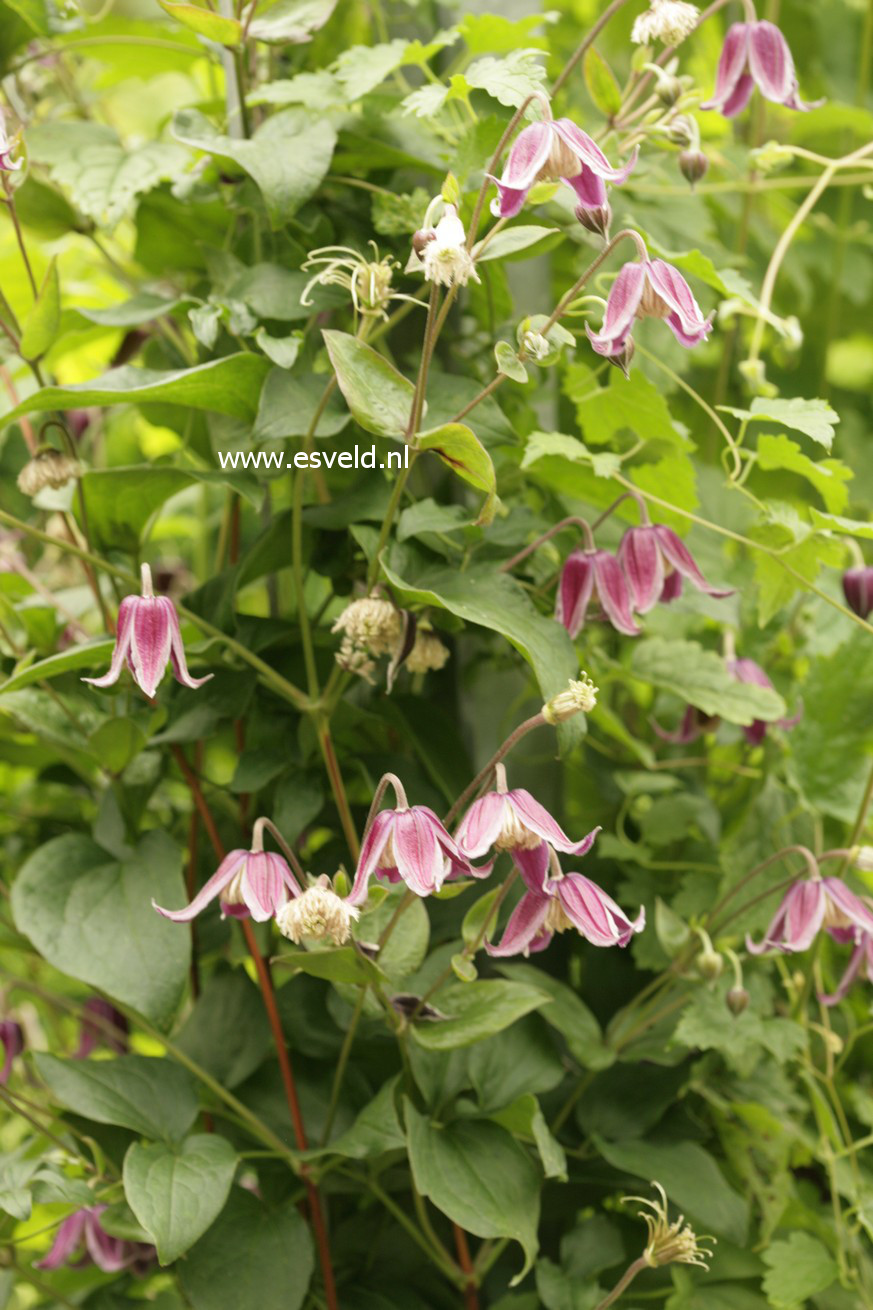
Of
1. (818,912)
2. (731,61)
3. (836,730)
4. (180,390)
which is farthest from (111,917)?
(731,61)

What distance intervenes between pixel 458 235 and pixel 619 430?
1.07 ft

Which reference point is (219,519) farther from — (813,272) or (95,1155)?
(813,272)

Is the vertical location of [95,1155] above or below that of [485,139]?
below

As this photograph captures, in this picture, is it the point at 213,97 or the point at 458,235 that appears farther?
the point at 213,97

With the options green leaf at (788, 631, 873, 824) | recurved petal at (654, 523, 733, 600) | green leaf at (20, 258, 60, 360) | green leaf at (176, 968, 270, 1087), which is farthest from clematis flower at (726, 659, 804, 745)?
green leaf at (20, 258, 60, 360)

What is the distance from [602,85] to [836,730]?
45cm

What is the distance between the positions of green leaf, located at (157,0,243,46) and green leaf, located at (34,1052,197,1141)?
0.58 metres

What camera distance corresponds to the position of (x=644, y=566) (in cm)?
69

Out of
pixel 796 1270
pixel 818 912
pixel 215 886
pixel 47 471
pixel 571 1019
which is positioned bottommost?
pixel 796 1270

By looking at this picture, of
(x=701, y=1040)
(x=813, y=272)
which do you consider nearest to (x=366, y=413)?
(x=701, y=1040)

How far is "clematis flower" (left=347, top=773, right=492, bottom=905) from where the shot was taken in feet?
1.75

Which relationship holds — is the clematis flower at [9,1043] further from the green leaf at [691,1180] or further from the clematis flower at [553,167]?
the clematis flower at [553,167]

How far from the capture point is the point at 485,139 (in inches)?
26.6

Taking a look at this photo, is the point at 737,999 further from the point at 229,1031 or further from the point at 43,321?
the point at 43,321
